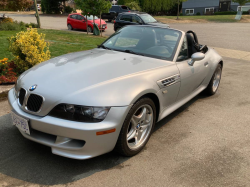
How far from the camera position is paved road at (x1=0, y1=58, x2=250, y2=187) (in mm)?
2498

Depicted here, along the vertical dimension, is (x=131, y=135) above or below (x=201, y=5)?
below

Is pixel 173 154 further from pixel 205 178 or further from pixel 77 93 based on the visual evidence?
pixel 77 93

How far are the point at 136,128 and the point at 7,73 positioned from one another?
377 cm

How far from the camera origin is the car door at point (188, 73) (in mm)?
3580

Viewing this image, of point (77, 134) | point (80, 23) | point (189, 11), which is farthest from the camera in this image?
point (189, 11)

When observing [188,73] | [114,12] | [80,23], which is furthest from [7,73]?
[114,12]

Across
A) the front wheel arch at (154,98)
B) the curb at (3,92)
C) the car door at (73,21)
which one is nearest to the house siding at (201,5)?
the car door at (73,21)

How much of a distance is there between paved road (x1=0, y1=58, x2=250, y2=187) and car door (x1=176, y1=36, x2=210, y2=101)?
570mm

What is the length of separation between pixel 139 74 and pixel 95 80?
0.58 m

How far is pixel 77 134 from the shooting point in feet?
7.63

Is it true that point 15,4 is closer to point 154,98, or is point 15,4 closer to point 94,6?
point 94,6

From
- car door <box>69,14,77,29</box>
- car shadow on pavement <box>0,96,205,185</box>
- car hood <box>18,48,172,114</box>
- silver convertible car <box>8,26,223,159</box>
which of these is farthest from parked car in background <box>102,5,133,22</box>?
car shadow on pavement <box>0,96,205,185</box>

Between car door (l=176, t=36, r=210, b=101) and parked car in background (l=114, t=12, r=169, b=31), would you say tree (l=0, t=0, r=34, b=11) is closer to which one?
parked car in background (l=114, t=12, r=169, b=31)

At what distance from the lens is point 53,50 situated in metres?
8.41
